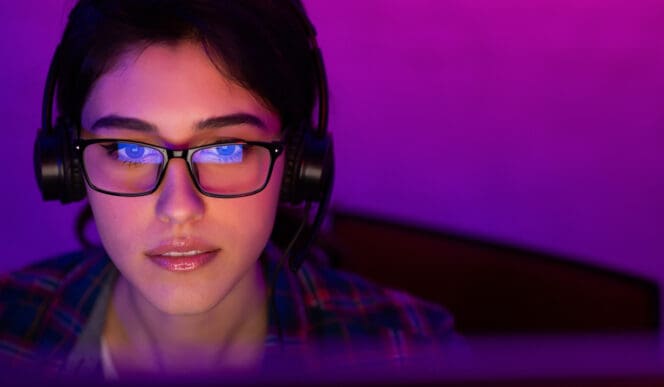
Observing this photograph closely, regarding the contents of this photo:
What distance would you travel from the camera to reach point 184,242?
0.91m

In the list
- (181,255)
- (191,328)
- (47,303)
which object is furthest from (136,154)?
(47,303)

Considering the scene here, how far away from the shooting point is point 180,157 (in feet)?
2.97

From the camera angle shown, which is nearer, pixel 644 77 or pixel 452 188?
pixel 644 77

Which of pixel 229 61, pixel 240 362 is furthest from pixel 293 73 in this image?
pixel 240 362

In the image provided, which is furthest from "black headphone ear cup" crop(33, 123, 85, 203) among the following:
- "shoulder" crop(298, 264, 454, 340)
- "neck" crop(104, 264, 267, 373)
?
"shoulder" crop(298, 264, 454, 340)

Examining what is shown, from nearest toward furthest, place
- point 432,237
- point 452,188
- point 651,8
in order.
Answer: point 432,237
point 651,8
point 452,188

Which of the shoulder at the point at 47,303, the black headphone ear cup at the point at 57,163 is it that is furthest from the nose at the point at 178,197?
the shoulder at the point at 47,303

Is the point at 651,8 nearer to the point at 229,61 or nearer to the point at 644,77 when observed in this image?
the point at 644,77

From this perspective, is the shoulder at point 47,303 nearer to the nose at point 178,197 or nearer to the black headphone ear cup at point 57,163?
the black headphone ear cup at point 57,163

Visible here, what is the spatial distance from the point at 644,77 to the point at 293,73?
3.69ft

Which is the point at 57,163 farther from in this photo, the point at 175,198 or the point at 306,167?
the point at 306,167

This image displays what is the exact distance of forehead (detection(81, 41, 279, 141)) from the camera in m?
0.91

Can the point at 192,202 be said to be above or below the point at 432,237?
above

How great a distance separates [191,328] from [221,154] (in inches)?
13.9
